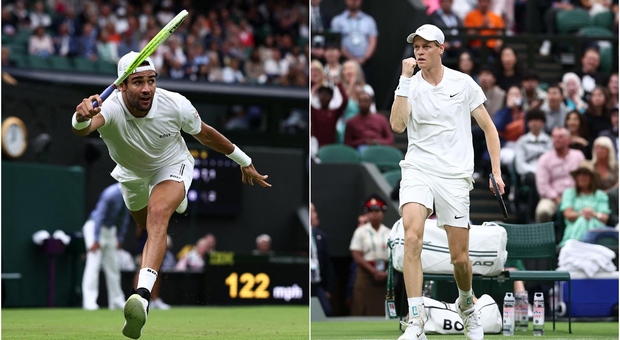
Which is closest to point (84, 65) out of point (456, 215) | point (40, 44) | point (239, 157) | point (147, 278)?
point (40, 44)

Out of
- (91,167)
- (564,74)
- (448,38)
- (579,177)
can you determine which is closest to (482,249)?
(579,177)

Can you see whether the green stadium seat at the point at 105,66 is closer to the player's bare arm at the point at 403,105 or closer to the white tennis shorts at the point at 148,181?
the white tennis shorts at the point at 148,181

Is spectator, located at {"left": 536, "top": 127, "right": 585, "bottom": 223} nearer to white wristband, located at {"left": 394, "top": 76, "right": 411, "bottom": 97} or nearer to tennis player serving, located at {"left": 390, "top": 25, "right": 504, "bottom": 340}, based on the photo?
tennis player serving, located at {"left": 390, "top": 25, "right": 504, "bottom": 340}

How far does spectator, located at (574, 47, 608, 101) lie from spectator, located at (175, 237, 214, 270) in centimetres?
678

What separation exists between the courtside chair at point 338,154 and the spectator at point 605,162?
11.0ft

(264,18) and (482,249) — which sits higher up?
(264,18)

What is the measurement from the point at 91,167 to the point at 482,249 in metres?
10.2

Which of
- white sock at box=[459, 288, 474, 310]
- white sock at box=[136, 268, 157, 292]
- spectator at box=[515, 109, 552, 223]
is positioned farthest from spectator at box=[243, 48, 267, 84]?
white sock at box=[136, 268, 157, 292]

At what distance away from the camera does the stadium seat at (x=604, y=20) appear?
2106 centimetres

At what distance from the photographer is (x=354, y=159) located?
16.4m

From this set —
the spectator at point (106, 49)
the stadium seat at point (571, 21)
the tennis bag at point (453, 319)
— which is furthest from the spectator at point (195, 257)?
the tennis bag at point (453, 319)

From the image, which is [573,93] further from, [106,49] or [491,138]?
[106,49]

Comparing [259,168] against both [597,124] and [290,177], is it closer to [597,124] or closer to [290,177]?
[290,177]

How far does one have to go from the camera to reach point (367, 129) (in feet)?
54.5
